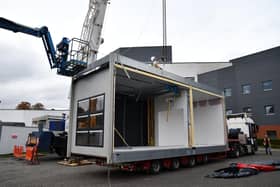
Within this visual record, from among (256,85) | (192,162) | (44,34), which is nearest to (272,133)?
(256,85)

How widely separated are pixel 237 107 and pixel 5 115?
38.3m

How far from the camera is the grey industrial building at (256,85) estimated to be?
24.5m

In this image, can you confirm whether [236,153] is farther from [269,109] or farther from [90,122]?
[269,109]

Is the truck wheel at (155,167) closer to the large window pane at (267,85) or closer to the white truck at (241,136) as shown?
the white truck at (241,136)

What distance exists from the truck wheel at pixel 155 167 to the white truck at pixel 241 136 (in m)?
7.63

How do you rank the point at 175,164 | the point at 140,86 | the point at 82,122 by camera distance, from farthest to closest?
the point at 140,86
the point at 175,164
the point at 82,122

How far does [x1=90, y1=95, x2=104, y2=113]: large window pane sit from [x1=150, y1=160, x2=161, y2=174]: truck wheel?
2.68 m

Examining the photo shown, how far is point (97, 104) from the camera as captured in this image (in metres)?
7.45

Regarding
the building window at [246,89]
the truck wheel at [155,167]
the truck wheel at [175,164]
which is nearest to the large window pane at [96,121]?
the truck wheel at [155,167]

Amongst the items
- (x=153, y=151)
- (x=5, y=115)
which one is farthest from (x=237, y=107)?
(x=5, y=115)

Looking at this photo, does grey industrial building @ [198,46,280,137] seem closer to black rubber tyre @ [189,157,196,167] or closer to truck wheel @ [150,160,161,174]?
black rubber tyre @ [189,157,196,167]

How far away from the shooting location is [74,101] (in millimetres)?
8922

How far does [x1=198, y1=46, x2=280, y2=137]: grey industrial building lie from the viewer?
80.3ft

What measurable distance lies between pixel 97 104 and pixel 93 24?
7.44m
